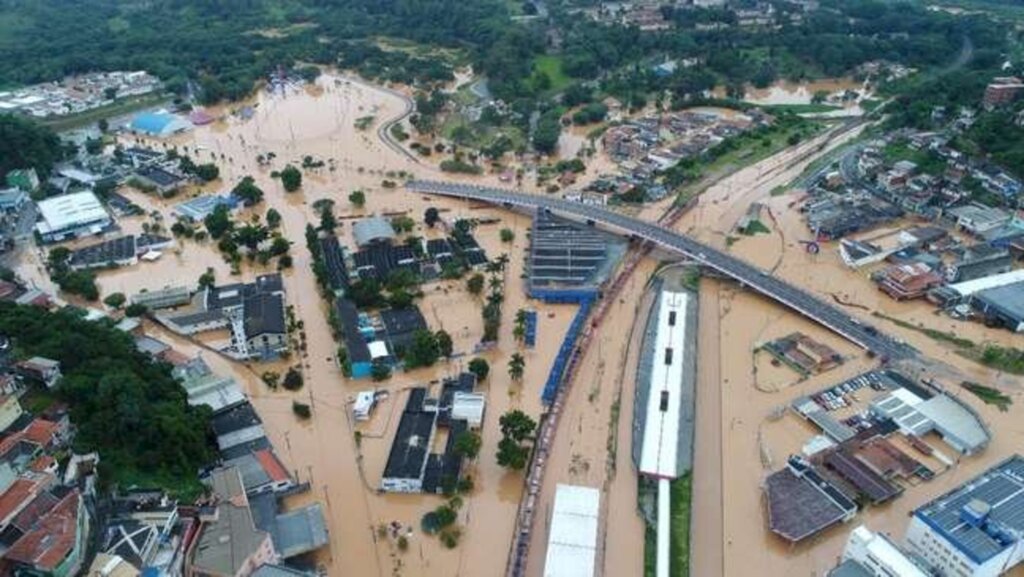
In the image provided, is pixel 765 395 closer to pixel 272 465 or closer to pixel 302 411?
pixel 302 411

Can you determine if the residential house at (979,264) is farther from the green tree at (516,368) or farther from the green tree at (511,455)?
the green tree at (511,455)

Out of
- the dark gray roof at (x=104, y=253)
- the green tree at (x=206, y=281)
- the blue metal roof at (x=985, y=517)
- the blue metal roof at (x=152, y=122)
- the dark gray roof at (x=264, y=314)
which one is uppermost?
the blue metal roof at (x=985, y=517)

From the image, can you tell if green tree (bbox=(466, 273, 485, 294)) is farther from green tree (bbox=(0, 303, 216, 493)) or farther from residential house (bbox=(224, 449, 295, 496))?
green tree (bbox=(0, 303, 216, 493))

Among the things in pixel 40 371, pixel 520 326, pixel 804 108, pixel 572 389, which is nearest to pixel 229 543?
pixel 40 371

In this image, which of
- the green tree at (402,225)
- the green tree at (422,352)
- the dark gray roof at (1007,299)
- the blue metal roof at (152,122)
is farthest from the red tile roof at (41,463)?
the blue metal roof at (152,122)

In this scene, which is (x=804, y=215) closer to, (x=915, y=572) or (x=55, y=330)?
(x=915, y=572)

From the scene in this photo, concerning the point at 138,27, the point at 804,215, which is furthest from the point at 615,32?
the point at 138,27
